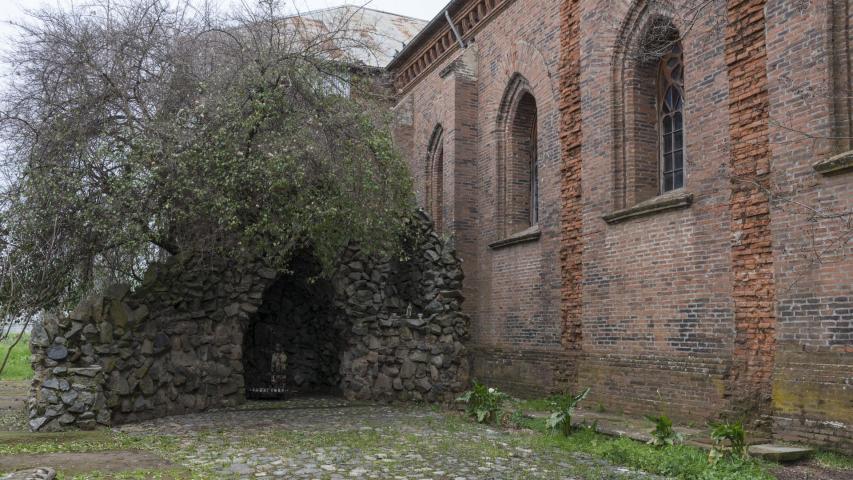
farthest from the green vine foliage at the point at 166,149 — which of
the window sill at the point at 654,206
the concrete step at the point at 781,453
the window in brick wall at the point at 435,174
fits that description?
the window in brick wall at the point at 435,174

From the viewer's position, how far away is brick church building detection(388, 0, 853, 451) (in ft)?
27.8

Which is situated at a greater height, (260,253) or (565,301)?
(260,253)

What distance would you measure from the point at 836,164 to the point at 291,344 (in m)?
11.8

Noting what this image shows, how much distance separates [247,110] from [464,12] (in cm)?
A: 982

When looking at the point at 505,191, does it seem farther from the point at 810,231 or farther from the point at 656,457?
the point at 656,457

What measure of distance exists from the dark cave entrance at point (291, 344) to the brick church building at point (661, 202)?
360cm

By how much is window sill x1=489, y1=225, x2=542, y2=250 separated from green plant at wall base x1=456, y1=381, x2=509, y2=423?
4.26 metres

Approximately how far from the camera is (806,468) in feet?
24.7

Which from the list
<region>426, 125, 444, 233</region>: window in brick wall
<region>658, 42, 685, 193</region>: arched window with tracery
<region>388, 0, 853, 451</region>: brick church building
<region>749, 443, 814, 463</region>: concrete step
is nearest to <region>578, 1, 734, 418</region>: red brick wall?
<region>388, 0, 853, 451</region>: brick church building

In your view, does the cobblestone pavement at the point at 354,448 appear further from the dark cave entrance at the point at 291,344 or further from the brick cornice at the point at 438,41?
the brick cornice at the point at 438,41

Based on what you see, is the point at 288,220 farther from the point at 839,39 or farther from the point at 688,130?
the point at 839,39

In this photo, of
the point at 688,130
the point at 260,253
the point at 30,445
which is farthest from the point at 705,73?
the point at 30,445

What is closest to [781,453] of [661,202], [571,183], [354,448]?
[661,202]

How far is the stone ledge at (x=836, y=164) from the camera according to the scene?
804 centimetres
